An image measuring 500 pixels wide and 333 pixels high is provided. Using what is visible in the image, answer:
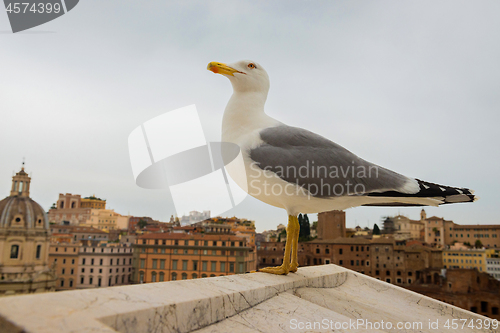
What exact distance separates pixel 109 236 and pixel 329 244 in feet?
93.6

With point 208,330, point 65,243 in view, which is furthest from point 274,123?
point 65,243

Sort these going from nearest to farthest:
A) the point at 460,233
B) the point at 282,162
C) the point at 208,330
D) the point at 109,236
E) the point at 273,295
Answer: the point at 208,330
the point at 273,295
the point at 282,162
the point at 109,236
the point at 460,233

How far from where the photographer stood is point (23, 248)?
29.0 m

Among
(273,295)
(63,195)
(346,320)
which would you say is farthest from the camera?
(63,195)

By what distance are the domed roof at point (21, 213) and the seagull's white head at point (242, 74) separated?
108ft

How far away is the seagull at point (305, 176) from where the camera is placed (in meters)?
2.18

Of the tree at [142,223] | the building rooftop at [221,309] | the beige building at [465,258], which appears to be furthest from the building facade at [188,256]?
the building rooftop at [221,309]

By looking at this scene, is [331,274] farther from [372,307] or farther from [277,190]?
[277,190]

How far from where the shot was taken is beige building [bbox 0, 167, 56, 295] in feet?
90.5

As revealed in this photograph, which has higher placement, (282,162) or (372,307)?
(282,162)

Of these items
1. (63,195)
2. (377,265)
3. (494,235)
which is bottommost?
(377,265)

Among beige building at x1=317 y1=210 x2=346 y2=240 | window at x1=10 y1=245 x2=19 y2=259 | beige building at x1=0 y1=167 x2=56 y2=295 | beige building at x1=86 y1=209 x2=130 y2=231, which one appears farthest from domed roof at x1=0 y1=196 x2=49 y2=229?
beige building at x1=86 y1=209 x2=130 y2=231

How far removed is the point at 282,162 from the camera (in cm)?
218

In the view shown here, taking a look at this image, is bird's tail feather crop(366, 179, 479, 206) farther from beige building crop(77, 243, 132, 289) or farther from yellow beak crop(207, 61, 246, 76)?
beige building crop(77, 243, 132, 289)
